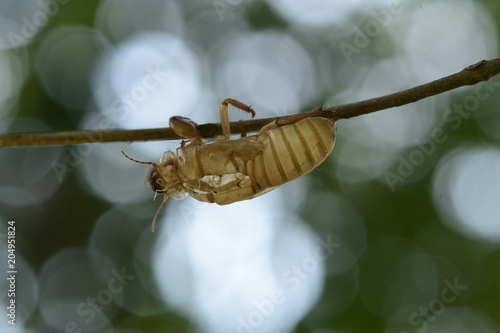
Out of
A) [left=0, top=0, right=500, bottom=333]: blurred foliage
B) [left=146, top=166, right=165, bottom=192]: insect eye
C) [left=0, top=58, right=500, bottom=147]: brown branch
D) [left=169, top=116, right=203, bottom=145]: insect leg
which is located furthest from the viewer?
[left=0, top=0, right=500, bottom=333]: blurred foliage

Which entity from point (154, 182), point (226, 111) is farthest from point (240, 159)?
point (154, 182)

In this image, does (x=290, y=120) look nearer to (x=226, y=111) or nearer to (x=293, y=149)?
(x=293, y=149)

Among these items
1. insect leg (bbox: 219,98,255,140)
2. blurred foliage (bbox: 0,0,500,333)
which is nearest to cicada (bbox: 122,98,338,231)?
insect leg (bbox: 219,98,255,140)

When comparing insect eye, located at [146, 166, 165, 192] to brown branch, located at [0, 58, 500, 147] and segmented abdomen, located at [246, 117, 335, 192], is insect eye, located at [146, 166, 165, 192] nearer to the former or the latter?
segmented abdomen, located at [246, 117, 335, 192]

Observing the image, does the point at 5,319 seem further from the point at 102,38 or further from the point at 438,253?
the point at 438,253

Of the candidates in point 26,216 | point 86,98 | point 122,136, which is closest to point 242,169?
point 122,136

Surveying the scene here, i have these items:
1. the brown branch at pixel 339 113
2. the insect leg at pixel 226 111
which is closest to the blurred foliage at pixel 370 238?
the insect leg at pixel 226 111

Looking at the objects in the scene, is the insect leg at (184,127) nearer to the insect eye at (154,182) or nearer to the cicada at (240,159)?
the cicada at (240,159)
